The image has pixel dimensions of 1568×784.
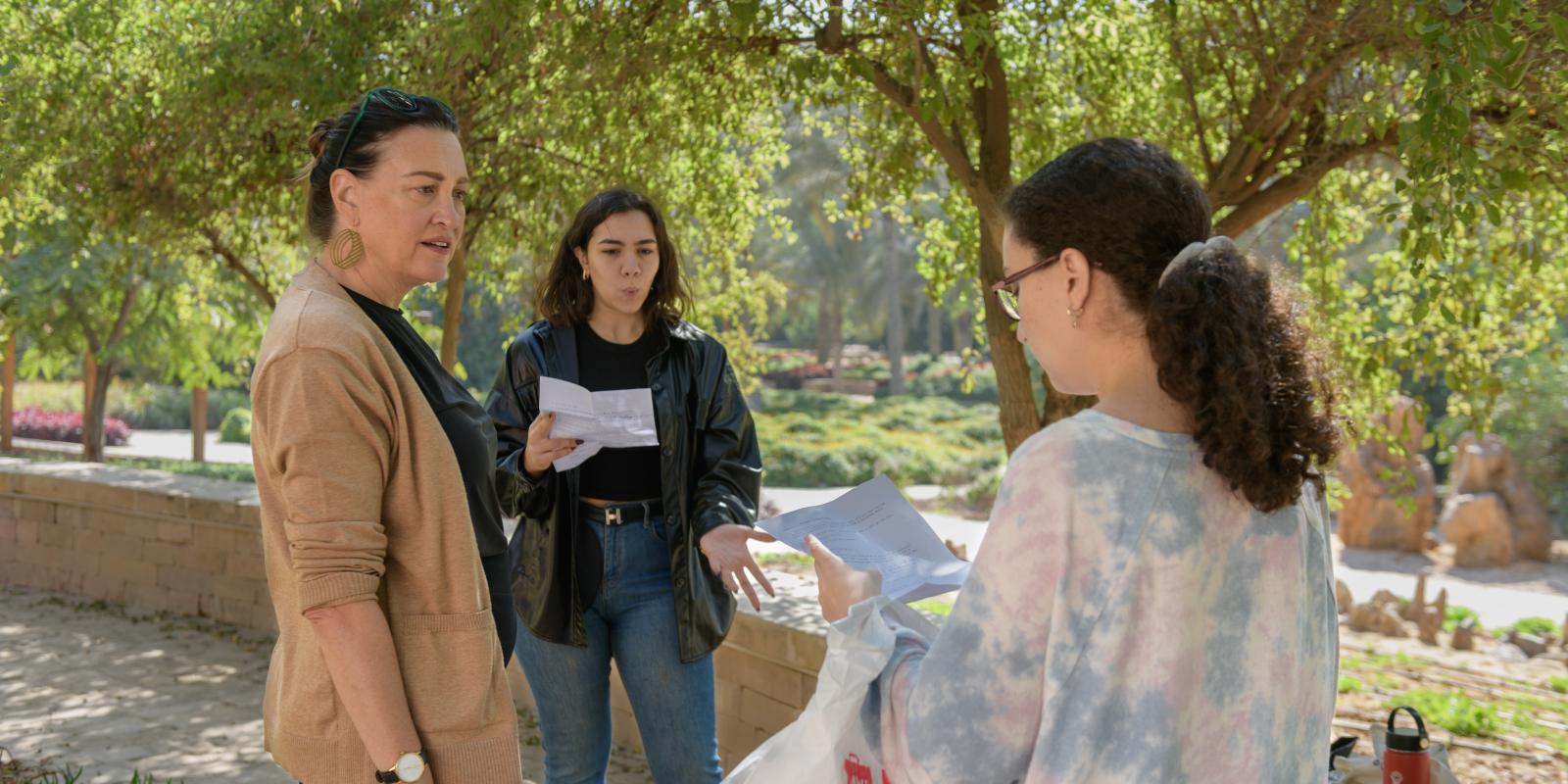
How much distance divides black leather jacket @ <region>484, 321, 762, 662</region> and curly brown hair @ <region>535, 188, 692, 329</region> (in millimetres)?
42

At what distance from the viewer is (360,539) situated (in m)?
1.82

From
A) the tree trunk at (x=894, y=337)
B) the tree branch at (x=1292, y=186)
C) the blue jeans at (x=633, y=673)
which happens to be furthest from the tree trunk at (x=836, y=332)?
the blue jeans at (x=633, y=673)

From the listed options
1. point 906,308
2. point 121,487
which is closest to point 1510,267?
point 121,487

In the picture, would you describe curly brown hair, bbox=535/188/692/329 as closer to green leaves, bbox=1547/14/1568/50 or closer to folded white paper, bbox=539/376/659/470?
folded white paper, bbox=539/376/659/470

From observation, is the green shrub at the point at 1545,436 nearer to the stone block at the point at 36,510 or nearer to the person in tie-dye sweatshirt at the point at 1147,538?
the stone block at the point at 36,510

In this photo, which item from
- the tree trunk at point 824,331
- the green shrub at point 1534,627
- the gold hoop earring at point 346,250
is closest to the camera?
the gold hoop earring at point 346,250

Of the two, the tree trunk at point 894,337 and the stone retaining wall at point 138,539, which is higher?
the tree trunk at point 894,337

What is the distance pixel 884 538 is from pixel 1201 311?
71cm

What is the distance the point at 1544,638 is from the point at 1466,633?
100 centimetres

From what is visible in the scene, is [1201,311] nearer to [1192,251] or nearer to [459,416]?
[1192,251]

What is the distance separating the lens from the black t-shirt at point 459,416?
2.03m

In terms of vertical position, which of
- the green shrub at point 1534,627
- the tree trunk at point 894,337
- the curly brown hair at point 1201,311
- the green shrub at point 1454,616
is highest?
the tree trunk at point 894,337

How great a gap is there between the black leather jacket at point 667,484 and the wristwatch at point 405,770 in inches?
48.1

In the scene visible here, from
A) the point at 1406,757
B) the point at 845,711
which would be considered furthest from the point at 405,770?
the point at 1406,757
